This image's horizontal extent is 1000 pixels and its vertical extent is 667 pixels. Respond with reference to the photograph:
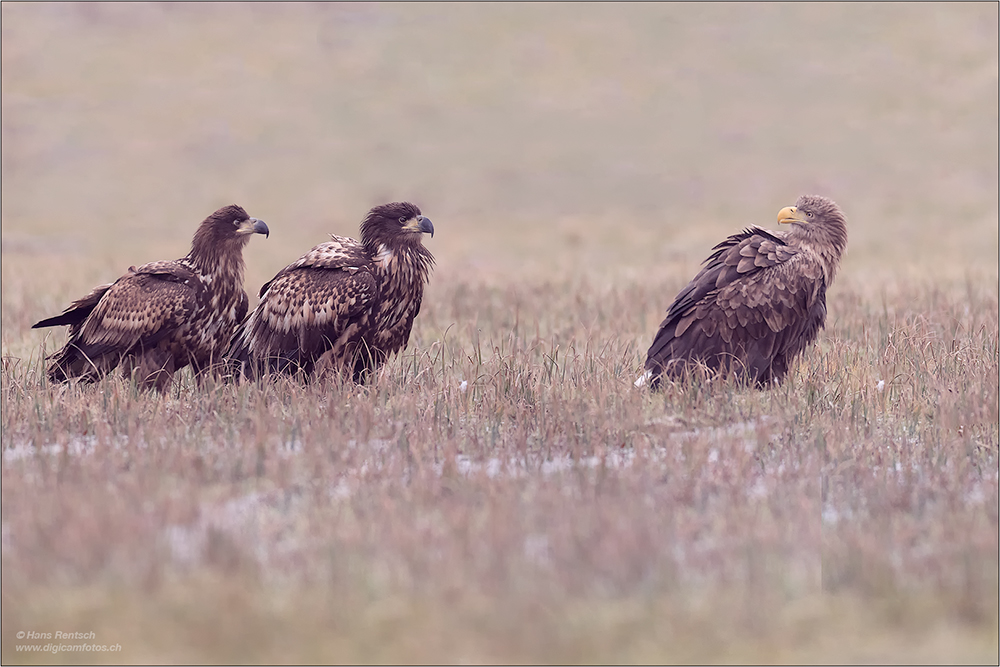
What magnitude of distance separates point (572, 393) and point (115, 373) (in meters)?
3.17

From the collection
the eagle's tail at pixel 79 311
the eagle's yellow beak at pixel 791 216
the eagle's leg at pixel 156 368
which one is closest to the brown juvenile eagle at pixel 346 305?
the eagle's leg at pixel 156 368

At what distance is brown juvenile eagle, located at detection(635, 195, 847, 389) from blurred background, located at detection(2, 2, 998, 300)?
Result: 9.89 metres

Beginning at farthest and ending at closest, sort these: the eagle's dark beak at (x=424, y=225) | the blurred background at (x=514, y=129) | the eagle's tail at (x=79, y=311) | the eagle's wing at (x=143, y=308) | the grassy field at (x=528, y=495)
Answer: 1. the blurred background at (x=514, y=129)
2. the eagle's tail at (x=79, y=311)
3. the eagle's dark beak at (x=424, y=225)
4. the eagle's wing at (x=143, y=308)
5. the grassy field at (x=528, y=495)

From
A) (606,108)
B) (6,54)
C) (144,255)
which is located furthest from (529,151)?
(6,54)

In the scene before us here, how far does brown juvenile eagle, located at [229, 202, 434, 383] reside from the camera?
25.8ft

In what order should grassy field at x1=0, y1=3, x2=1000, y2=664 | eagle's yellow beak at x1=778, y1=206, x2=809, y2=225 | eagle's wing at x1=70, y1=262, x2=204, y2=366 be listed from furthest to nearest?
1. eagle's yellow beak at x1=778, y1=206, x2=809, y2=225
2. eagle's wing at x1=70, y1=262, x2=204, y2=366
3. grassy field at x1=0, y1=3, x2=1000, y2=664

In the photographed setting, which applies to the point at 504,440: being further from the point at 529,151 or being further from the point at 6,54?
the point at 6,54

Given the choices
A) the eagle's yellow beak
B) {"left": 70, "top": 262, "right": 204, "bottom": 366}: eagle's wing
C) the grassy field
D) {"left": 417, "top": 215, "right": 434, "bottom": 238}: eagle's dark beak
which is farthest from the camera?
the eagle's yellow beak

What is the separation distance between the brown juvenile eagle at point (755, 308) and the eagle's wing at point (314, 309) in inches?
80.8

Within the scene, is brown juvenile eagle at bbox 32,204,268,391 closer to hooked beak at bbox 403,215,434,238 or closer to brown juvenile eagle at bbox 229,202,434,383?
brown juvenile eagle at bbox 229,202,434,383

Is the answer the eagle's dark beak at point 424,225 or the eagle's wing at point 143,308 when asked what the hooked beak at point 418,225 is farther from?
the eagle's wing at point 143,308

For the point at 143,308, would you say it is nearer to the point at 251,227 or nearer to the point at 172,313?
the point at 172,313

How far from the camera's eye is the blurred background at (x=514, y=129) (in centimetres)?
2922

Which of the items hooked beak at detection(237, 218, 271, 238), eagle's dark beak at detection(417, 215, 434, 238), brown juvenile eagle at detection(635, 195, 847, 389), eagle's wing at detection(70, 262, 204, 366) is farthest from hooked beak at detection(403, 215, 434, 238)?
brown juvenile eagle at detection(635, 195, 847, 389)
